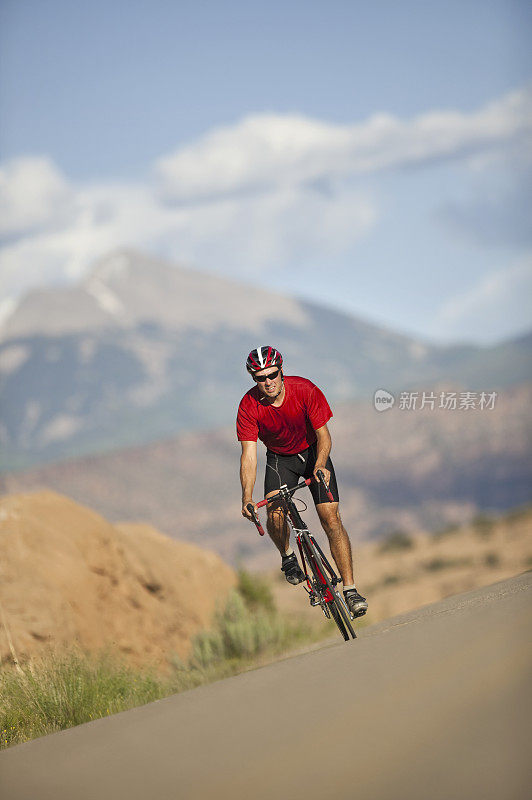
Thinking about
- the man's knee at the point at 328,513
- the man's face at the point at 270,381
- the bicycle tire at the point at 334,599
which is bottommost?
the bicycle tire at the point at 334,599

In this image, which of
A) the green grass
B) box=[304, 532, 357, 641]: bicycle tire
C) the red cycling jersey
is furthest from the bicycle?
the green grass

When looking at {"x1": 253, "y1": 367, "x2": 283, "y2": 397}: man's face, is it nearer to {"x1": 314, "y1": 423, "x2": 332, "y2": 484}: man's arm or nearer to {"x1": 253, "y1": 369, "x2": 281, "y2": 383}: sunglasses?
{"x1": 253, "y1": 369, "x2": 281, "y2": 383}: sunglasses

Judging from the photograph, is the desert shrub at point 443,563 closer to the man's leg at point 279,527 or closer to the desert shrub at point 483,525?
the desert shrub at point 483,525

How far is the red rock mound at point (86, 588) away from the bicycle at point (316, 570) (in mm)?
3263

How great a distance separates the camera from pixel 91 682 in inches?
320

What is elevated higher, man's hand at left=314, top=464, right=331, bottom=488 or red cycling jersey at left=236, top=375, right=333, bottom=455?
red cycling jersey at left=236, top=375, right=333, bottom=455

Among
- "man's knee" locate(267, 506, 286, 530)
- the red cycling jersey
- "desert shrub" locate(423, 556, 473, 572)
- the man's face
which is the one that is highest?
"desert shrub" locate(423, 556, 473, 572)

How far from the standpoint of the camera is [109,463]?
116 meters

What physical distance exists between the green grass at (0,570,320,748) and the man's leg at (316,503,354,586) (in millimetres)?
1867

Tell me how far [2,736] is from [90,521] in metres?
6.14

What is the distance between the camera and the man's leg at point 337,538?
7.47m

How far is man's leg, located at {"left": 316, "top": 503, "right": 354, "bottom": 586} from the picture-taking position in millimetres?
7469

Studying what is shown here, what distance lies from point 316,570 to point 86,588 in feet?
15.3

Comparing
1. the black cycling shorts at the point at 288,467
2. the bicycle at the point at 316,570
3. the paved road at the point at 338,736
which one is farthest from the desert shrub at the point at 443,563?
the paved road at the point at 338,736
